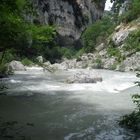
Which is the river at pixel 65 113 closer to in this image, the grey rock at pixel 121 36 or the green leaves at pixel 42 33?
the green leaves at pixel 42 33

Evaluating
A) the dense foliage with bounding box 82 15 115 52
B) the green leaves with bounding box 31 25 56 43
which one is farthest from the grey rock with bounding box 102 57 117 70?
the green leaves with bounding box 31 25 56 43

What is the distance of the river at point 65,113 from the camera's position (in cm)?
1028

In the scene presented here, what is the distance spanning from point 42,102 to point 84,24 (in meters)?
93.6

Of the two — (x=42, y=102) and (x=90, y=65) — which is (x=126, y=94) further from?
(x=90, y=65)

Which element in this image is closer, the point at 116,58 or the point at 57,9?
the point at 116,58

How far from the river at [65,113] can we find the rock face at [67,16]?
73.2 m

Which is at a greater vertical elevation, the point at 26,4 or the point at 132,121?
the point at 26,4

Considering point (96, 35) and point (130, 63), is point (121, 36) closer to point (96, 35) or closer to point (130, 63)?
point (130, 63)

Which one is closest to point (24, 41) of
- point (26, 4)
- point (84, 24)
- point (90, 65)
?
point (26, 4)

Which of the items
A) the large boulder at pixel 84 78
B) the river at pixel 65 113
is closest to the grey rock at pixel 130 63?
the large boulder at pixel 84 78

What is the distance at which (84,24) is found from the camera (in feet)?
355

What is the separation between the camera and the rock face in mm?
94875

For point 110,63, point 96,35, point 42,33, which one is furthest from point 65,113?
point 96,35

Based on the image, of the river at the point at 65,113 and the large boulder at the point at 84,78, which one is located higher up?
the large boulder at the point at 84,78
